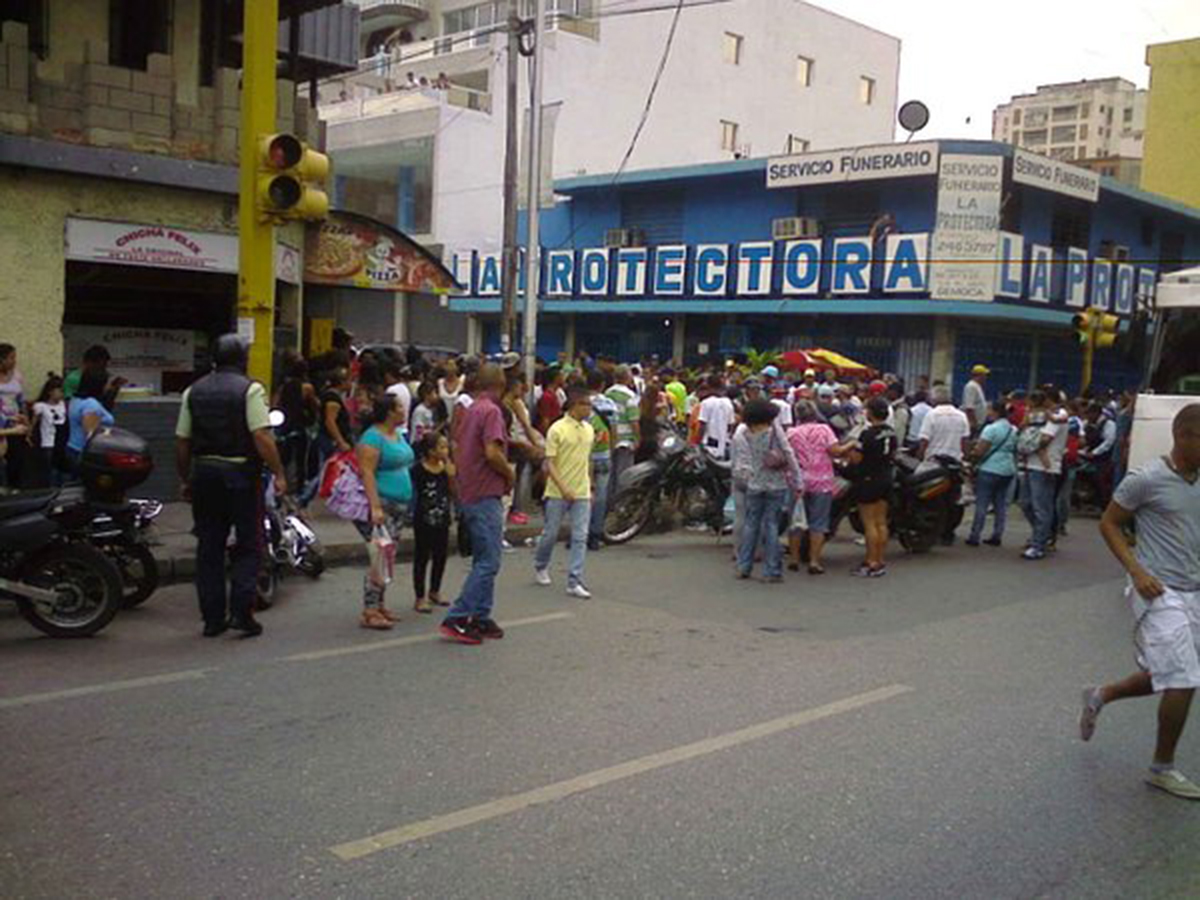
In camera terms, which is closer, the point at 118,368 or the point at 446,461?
the point at 446,461

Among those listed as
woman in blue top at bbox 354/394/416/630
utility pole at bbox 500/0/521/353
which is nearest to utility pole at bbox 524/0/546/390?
utility pole at bbox 500/0/521/353

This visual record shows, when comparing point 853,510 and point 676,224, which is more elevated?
point 676,224

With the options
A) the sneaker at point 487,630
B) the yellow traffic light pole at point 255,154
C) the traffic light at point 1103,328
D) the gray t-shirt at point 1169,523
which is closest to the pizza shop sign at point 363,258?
the yellow traffic light pole at point 255,154

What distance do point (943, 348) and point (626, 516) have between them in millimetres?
13657

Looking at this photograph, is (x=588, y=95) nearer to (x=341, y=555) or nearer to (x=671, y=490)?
(x=671, y=490)

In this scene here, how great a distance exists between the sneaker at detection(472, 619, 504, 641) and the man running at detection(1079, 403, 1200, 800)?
12.4 ft

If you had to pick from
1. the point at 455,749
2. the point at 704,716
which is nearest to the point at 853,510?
the point at 704,716

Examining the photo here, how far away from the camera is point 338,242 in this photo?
1423cm

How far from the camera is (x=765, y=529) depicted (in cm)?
1002

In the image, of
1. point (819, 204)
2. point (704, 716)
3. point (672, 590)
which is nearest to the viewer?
point (704, 716)

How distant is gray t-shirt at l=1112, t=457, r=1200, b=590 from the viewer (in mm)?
5012

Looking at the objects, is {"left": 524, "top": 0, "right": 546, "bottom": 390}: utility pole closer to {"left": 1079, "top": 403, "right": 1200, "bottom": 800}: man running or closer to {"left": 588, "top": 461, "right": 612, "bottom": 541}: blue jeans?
{"left": 588, "top": 461, "right": 612, "bottom": 541}: blue jeans

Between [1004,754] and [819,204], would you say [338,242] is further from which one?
[819,204]

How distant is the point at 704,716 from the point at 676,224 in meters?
24.4
